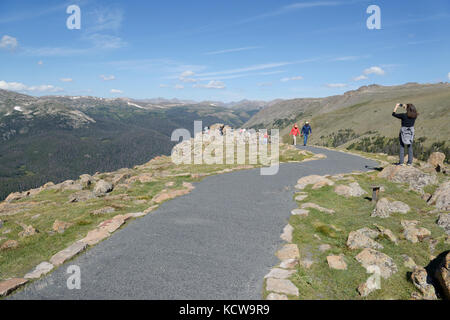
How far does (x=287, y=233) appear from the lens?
37.3 feet

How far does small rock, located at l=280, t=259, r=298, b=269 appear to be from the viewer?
346 inches

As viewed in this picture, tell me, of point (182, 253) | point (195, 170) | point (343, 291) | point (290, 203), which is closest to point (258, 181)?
point (290, 203)

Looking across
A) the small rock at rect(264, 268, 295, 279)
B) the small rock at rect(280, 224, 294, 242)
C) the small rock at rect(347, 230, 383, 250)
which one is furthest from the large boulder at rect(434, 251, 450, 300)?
the small rock at rect(280, 224, 294, 242)

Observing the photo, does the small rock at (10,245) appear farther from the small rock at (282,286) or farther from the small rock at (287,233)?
the small rock at (287,233)

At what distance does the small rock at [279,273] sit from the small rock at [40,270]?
283 inches

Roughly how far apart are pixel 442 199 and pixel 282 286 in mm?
10092

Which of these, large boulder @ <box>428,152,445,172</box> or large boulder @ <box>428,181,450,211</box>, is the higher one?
large boulder @ <box>428,152,445,172</box>

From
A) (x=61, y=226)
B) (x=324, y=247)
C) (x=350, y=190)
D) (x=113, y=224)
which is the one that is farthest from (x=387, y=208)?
(x=61, y=226)

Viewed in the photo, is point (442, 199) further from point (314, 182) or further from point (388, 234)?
point (314, 182)

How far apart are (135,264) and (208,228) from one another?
150 inches

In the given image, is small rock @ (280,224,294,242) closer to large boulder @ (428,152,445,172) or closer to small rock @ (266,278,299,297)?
small rock @ (266,278,299,297)

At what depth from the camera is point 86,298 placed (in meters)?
7.41

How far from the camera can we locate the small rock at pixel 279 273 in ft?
26.9

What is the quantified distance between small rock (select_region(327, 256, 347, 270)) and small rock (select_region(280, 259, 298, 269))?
1.09 metres
